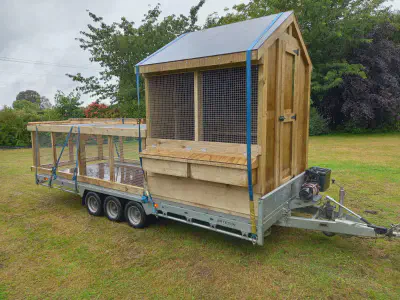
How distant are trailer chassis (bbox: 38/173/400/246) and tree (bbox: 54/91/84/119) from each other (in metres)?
18.2

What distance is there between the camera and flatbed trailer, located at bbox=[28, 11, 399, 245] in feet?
13.9

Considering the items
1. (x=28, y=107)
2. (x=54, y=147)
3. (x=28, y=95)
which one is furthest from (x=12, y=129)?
(x=28, y=95)

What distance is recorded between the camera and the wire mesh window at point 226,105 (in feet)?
14.4

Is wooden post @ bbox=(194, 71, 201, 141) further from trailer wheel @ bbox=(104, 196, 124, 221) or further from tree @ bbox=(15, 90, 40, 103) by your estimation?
tree @ bbox=(15, 90, 40, 103)

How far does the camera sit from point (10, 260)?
4879 millimetres

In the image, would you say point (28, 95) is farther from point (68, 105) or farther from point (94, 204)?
point (94, 204)

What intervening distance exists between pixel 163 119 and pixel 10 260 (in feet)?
10.9

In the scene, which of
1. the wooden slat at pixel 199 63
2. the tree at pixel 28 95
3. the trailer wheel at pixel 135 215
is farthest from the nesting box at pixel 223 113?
the tree at pixel 28 95

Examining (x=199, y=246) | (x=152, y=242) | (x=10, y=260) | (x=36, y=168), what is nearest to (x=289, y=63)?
(x=199, y=246)

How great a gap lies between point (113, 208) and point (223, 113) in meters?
3.28

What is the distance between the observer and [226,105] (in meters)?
4.55

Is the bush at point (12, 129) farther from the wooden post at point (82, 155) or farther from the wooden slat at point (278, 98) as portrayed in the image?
the wooden slat at point (278, 98)

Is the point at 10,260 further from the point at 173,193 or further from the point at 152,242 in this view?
the point at 173,193

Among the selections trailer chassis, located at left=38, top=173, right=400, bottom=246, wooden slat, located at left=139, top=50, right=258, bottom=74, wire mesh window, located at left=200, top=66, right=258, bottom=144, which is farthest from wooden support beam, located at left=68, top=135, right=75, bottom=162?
wire mesh window, located at left=200, top=66, right=258, bottom=144
